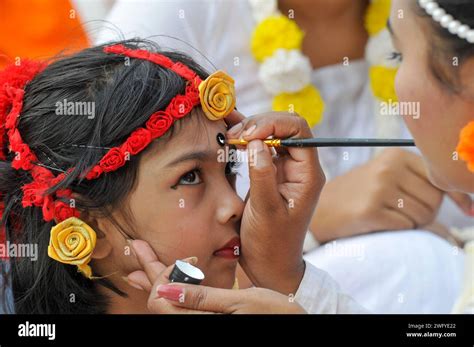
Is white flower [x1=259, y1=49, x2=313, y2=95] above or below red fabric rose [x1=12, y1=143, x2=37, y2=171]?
above

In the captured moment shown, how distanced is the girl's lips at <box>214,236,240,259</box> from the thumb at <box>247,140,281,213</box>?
79 millimetres

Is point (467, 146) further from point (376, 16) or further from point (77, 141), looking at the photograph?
point (376, 16)

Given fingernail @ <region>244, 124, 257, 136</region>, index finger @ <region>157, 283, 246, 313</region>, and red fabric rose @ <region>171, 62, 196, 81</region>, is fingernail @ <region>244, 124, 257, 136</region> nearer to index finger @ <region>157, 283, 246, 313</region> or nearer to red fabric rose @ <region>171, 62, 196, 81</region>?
red fabric rose @ <region>171, 62, 196, 81</region>

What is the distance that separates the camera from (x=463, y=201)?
2113mm

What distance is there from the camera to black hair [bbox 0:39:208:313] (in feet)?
4.85

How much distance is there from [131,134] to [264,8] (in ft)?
2.40

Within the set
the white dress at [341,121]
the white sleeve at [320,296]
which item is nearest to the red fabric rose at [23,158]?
the white dress at [341,121]

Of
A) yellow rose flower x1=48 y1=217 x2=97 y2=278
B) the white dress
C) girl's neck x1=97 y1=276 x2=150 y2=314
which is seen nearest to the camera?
yellow rose flower x1=48 y1=217 x2=97 y2=278

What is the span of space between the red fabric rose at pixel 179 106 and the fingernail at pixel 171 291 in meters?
0.30

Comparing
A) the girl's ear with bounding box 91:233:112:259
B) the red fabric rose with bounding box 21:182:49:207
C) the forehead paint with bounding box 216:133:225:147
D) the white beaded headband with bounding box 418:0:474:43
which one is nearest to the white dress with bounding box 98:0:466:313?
the forehead paint with bounding box 216:133:225:147
